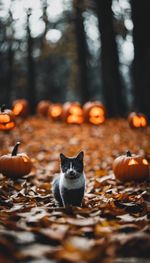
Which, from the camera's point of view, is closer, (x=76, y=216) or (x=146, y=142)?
(x=76, y=216)

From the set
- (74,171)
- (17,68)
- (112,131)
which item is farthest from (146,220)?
(17,68)

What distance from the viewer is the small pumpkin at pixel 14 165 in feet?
19.0

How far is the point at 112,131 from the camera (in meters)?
12.2

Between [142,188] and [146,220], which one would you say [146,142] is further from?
[146,220]

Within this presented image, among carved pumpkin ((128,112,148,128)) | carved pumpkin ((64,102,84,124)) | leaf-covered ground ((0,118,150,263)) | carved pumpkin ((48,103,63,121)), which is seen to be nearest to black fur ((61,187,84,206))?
leaf-covered ground ((0,118,150,263))

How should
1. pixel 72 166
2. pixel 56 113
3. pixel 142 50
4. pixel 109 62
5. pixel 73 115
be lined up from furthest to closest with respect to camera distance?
pixel 56 113 < pixel 109 62 < pixel 73 115 < pixel 142 50 < pixel 72 166

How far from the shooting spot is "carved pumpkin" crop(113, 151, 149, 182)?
586 cm

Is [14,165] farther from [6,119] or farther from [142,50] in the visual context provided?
[142,50]

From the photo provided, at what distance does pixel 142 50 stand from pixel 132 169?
5.75m

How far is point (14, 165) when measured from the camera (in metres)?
5.80

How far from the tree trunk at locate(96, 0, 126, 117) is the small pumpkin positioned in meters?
8.74

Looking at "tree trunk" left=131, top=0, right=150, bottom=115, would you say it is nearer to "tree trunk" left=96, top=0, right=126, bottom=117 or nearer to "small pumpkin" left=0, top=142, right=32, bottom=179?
"tree trunk" left=96, top=0, right=126, bottom=117

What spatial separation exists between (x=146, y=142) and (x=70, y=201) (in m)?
4.89

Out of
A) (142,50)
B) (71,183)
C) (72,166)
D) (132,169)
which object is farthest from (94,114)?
(71,183)
